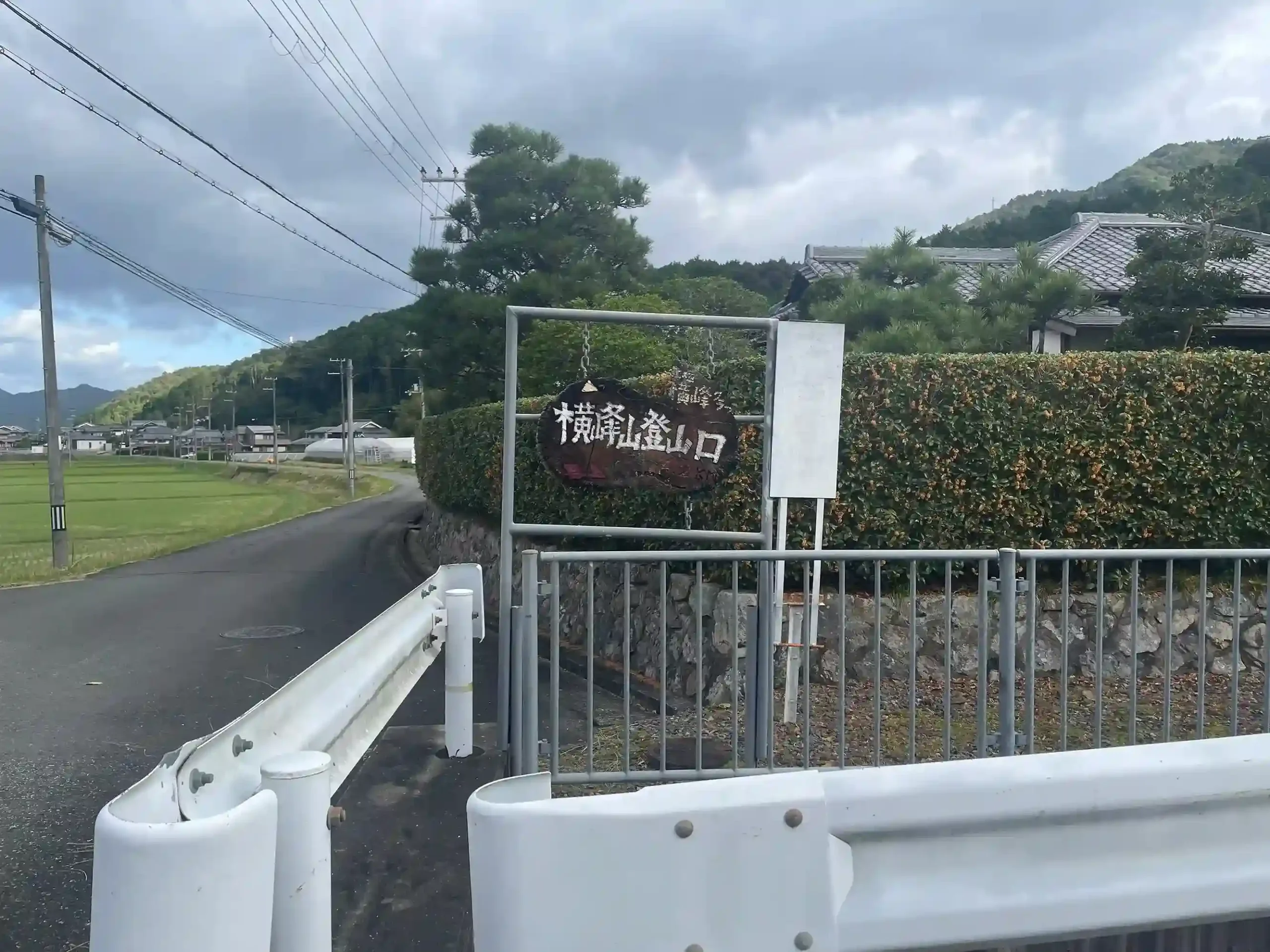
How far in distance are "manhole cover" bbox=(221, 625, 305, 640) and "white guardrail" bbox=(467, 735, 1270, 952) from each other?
7462 mm

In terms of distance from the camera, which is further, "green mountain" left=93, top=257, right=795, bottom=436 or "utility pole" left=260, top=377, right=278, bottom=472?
"utility pole" left=260, top=377, right=278, bottom=472

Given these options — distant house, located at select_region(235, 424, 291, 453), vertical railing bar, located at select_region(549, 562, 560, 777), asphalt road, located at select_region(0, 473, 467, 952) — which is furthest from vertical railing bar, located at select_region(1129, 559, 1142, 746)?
distant house, located at select_region(235, 424, 291, 453)

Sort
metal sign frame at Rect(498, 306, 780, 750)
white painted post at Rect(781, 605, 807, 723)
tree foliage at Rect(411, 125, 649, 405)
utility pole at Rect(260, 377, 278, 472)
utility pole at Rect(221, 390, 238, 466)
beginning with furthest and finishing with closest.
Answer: utility pole at Rect(221, 390, 238, 466), utility pole at Rect(260, 377, 278, 472), tree foliage at Rect(411, 125, 649, 405), white painted post at Rect(781, 605, 807, 723), metal sign frame at Rect(498, 306, 780, 750)

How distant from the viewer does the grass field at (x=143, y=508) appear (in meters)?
17.0

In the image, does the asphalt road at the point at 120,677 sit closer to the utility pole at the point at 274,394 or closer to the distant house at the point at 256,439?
the utility pole at the point at 274,394

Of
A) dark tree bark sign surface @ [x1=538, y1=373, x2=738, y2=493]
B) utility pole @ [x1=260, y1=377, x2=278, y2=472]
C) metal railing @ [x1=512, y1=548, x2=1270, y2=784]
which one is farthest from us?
utility pole @ [x1=260, y1=377, x2=278, y2=472]

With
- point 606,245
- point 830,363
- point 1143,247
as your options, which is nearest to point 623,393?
point 830,363

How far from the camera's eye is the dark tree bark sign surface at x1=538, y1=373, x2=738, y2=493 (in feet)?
16.7

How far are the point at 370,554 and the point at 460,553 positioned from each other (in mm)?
4080

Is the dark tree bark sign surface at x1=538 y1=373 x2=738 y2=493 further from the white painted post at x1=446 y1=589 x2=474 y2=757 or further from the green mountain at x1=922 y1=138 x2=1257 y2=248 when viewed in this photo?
the green mountain at x1=922 y1=138 x2=1257 y2=248

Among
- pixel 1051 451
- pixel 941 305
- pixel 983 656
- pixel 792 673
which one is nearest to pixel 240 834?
pixel 983 656

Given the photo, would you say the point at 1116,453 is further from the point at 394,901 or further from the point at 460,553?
the point at 460,553

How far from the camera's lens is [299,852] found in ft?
5.41

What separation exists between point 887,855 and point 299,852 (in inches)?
42.4
